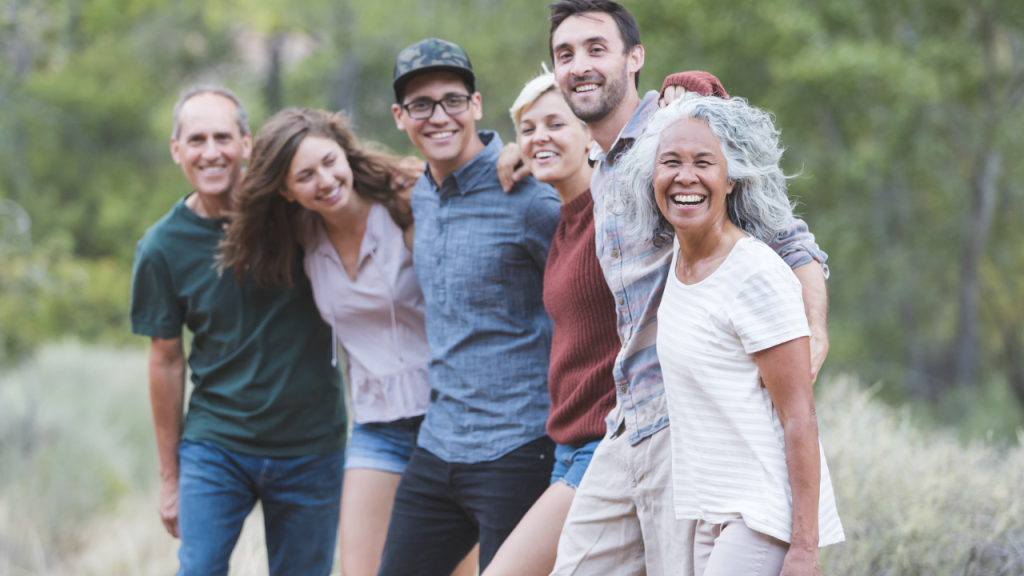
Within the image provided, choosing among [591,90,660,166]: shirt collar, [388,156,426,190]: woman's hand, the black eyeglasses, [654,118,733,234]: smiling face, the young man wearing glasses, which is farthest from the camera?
[388,156,426,190]: woman's hand

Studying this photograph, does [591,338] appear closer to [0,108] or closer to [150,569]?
[150,569]

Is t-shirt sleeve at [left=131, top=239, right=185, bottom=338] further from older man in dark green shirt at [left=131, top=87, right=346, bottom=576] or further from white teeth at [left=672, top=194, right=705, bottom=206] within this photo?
white teeth at [left=672, top=194, right=705, bottom=206]

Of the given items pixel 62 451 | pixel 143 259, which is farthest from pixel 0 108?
pixel 143 259

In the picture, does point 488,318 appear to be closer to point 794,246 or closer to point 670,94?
point 670,94

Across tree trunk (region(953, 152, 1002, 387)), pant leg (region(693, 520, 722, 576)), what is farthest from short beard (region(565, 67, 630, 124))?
tree trunk (region(953, 152, 1002, 387))

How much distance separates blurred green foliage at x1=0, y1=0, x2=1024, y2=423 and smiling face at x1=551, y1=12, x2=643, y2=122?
2422mm

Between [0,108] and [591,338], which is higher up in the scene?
[0,108]

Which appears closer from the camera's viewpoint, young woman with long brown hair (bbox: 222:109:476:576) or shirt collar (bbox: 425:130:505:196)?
shirt collar (bbox: 425:130:505:196)

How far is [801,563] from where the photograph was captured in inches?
79.4

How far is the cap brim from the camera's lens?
10.6 feet

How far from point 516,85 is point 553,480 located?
55.1ft

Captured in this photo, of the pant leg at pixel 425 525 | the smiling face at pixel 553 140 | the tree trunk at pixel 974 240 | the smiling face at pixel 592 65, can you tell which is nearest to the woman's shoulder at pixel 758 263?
the smiling face at pixel 592 65

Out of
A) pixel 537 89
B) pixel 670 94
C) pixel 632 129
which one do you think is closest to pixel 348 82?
pixel 537 89

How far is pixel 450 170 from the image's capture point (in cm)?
330
